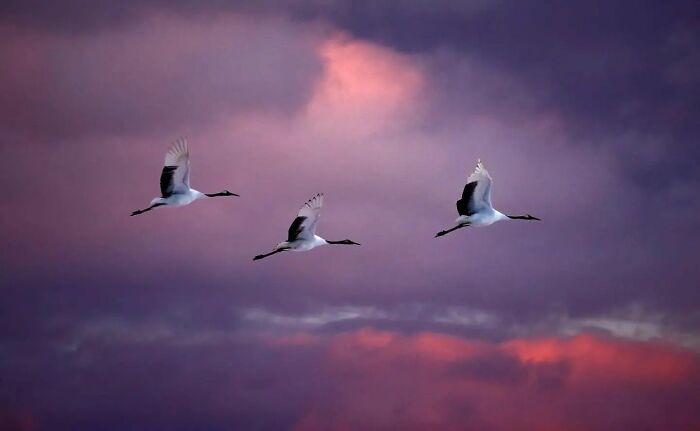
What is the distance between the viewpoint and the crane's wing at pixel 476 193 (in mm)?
55594

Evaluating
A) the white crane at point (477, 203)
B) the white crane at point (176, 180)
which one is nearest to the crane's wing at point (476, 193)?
the white crane at point (477, 203)

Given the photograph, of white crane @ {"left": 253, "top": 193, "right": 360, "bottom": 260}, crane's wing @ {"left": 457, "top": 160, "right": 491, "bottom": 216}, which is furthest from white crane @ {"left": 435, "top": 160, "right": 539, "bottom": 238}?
white crane @ {"left": 253, "top": 193, "right": 360, "bottom": 260}

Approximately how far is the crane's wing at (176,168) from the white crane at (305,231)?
5.20 metres

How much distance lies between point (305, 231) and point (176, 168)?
6.33 m

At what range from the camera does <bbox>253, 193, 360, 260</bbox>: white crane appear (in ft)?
184

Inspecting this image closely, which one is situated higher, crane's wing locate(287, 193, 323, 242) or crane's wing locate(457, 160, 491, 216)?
crane's wing locate(457, 160, 491, 216)

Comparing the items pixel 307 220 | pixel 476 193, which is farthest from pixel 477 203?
pixel 307 220

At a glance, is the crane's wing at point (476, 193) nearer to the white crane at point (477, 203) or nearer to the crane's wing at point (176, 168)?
the white crane at point (477, 203)

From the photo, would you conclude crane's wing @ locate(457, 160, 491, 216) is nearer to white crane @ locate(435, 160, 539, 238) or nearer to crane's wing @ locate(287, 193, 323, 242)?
white crane @ locate(435, 160, 539, 238)

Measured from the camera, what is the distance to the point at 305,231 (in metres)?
57.0

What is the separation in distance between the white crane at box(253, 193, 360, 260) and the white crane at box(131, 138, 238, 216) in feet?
14.9

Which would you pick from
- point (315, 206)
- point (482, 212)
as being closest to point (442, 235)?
point (482, 212)

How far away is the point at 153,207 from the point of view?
191 feet

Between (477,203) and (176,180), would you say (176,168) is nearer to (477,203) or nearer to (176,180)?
(176,180)
